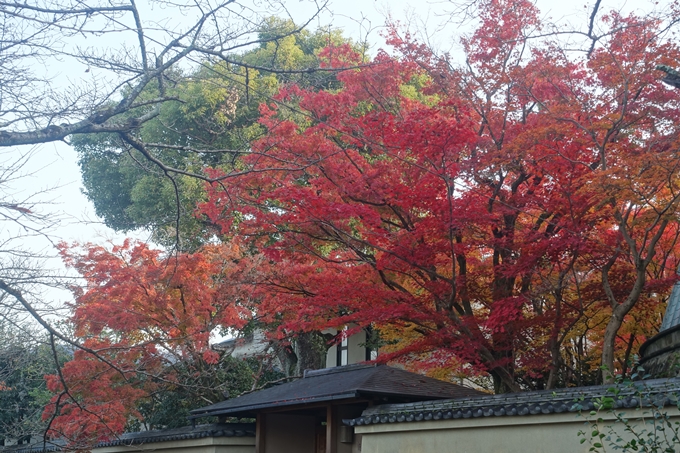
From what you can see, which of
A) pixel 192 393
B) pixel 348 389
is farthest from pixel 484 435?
pixel 192 393

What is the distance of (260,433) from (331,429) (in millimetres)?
2724

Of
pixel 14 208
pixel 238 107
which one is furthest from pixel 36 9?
pixel 238 107

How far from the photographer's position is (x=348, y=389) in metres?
11.9

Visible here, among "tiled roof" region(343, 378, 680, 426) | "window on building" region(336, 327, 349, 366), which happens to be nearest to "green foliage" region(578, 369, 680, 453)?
"tiled roof" region(343, 378, 680, 426)

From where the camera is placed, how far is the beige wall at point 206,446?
15.0 meters

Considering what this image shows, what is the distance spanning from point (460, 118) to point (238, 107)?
1073 cm

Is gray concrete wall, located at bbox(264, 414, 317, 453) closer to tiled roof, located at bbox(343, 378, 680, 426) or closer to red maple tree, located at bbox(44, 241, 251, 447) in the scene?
red maple tree, located at bbox(44, 241, 251, 447)

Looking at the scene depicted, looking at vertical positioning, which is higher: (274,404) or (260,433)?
(274,404)

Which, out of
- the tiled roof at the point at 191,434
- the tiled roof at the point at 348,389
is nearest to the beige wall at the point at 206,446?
the tiled roof at the point at 191,434

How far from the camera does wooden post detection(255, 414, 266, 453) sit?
48.3 feet

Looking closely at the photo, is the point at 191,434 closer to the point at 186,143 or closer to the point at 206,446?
the point at 206,446

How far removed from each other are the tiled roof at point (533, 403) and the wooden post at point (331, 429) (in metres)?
1.45

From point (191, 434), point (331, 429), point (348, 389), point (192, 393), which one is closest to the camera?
point (348, 389)

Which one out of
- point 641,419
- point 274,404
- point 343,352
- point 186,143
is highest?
point 186,143
